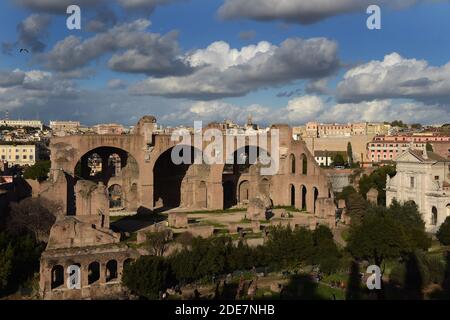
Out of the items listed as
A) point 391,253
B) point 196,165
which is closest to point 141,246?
point 391,253

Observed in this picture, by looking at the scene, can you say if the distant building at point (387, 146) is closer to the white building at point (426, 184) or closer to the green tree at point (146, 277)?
the white building at point (426, 184)

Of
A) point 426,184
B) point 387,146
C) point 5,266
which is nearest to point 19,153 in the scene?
point 387,146

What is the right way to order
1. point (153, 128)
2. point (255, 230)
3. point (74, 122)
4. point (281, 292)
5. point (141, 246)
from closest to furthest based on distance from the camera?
point (281, 292)
point (141, 246)
point (255, 230)
point (153, 128)
point (74, 122)

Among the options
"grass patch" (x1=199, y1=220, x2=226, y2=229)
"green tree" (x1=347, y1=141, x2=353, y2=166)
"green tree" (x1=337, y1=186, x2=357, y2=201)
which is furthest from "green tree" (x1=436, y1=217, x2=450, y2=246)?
"green tree" (x1=347, y1=141, x2=353, y2=166)

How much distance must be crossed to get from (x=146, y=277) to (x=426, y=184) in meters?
24.0

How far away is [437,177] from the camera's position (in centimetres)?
3881

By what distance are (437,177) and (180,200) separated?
21386 millimetres

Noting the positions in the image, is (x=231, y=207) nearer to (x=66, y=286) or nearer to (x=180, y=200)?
(x=180, y=200)

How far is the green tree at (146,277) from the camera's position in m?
23.0

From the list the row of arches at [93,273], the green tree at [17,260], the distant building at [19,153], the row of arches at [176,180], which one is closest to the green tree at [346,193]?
the row of arches at [176,180]

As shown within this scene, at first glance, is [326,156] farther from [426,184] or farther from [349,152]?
[426,184]

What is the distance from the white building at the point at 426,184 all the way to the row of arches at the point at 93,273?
22704 millimetres

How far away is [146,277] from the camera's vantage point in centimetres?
2297

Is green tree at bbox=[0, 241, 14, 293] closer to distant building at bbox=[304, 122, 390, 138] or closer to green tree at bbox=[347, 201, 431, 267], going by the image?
green tree at bbox=[347, 201, 431, 267]
